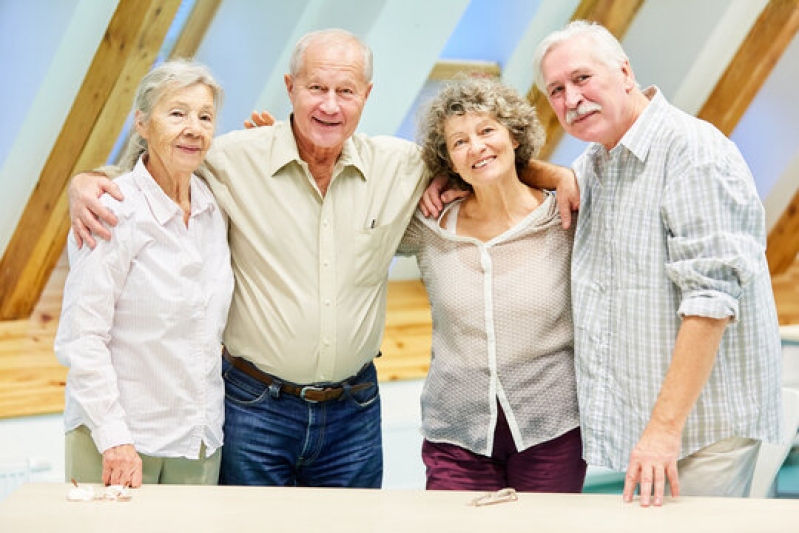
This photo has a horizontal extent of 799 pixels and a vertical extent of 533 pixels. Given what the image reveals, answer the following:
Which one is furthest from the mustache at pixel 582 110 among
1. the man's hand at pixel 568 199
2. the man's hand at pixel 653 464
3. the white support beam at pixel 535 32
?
the white support beam at pixel 535 32

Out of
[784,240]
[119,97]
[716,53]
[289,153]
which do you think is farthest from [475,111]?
[784,240]

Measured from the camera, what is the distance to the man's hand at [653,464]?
180cm

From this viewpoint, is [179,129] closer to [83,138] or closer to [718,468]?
[718,468]

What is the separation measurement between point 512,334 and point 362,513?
579 millimetres

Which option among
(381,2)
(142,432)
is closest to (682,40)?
(381,2)

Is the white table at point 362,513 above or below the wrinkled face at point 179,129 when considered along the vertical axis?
→ below

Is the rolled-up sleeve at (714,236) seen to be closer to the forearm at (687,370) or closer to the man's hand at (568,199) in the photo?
the forearm at (687,370)

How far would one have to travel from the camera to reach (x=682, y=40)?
4.67m

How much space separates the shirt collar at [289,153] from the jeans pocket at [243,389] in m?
0.46

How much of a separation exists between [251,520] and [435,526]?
12.2 inches

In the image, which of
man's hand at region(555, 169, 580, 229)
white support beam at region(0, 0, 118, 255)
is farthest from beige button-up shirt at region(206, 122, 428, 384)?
white support beam at region(0, 0, 118, 255)

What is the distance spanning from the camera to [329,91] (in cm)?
220

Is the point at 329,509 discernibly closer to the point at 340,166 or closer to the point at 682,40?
the point at 340,166

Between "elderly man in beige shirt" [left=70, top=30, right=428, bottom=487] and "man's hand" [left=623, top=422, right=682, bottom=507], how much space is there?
71cm
